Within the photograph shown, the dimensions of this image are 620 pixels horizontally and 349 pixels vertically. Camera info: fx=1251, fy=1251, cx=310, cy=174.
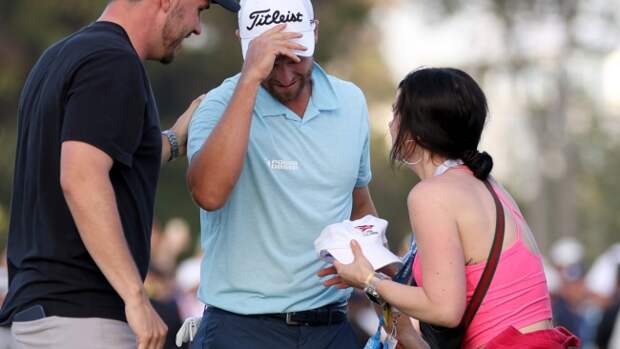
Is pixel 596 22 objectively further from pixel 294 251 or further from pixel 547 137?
pixel 294 251

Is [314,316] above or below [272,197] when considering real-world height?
below

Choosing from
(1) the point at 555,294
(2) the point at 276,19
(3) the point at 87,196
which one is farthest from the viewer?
(1) the point at 555,294

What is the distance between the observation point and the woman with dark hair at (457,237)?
176 inches

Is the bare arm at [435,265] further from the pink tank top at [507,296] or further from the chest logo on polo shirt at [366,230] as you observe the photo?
the chest logo on polo shirt at [366,230]

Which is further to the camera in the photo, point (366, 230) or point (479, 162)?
point (366, 230)

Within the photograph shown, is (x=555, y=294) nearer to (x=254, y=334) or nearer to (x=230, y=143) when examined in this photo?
(x=254, y=334)

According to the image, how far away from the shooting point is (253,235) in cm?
518

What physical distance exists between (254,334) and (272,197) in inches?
22.4

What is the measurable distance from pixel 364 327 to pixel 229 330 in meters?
5.35

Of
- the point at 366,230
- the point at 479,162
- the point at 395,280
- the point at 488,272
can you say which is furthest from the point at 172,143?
the point at 488,272

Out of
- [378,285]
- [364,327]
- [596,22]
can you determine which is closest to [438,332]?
[378,285]

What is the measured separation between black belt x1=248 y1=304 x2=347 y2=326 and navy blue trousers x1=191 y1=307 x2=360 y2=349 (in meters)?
0.02

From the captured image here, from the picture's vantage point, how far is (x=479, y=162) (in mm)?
4703

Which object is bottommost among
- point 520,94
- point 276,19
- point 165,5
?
point 520,94
